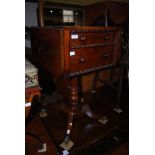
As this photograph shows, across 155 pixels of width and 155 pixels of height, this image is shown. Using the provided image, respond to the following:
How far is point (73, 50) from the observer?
1.07 m

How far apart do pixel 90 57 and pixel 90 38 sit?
0.13 metres

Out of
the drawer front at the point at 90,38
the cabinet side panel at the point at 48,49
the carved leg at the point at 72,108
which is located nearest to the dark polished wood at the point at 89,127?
the carved leg at the point at 72,108

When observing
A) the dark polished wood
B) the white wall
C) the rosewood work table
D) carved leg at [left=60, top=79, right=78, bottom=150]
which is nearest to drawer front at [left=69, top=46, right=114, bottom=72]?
the rosewood work table

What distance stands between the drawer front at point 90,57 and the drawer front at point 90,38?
43 mm

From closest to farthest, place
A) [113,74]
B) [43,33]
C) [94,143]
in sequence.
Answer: [43,33], [94,143], [113,74]

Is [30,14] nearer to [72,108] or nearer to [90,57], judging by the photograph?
[90,57]

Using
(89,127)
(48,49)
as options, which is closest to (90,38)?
(48,49)
